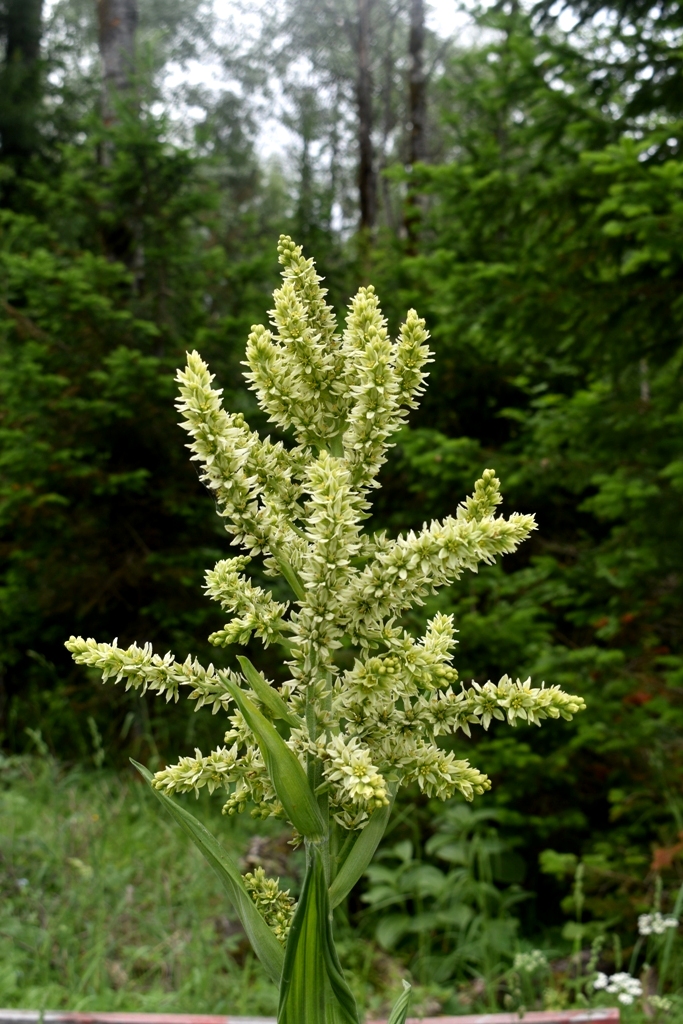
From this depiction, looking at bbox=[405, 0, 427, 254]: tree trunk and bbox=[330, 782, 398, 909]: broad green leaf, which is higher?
bbox=[405, 0, 427, 254]: tree trunk

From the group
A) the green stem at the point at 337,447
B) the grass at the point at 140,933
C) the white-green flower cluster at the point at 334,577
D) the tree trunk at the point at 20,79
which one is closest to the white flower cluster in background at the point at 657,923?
the grass at the point at 140,933

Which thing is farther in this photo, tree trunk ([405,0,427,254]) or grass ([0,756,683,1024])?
tree trunk ([405,0,427,254])

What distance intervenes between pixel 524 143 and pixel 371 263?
3876mm

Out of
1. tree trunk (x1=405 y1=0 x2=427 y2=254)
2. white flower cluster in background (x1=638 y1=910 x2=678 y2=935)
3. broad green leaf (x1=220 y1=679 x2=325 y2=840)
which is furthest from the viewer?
tree trunk (x1=405 y1=0 x2=427 y2=254)

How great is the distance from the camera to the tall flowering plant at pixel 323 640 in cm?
91

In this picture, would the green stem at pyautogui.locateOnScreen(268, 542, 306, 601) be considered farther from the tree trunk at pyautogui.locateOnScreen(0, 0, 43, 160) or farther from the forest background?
the tree trunk at pyautogui.locateOnScreen(0, 0, 43, 160)

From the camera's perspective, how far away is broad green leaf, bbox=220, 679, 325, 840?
Result: 2.97ft

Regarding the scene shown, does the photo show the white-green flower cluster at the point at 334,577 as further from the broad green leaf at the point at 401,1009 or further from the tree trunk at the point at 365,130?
the tree trunk at the point at 365,130

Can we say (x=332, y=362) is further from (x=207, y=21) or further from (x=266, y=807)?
(x=207, y=21)

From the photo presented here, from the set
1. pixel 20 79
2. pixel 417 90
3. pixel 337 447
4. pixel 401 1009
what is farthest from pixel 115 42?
pixel 401 1009

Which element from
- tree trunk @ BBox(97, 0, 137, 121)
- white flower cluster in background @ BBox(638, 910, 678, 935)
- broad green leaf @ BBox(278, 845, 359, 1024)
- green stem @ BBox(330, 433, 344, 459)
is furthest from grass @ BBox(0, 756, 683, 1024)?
tree trunk @ BBox(97, 0, 137, 121)

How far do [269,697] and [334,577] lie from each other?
0.19 meters

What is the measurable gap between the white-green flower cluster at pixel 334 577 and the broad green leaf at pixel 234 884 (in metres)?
0.04

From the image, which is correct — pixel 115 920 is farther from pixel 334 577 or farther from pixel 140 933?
pixel 334 577
